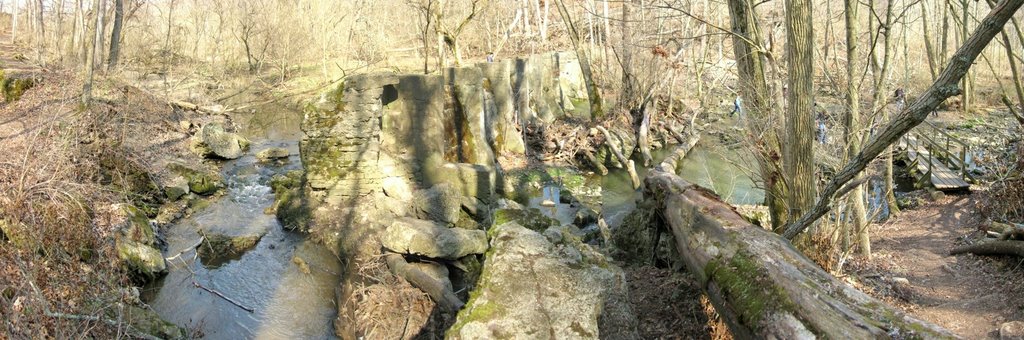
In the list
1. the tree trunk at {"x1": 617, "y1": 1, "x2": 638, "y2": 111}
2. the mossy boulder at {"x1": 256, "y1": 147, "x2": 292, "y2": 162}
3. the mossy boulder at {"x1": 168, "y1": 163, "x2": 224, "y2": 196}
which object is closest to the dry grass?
the mossy boulder at {"x1": 168, "y1": 163, "x2": 224, "y2": 196}

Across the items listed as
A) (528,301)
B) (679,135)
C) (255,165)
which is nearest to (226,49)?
(255,165)

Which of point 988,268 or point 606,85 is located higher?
point 606,85

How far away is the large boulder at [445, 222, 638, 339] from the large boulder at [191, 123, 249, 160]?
1143 cm

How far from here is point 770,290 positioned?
3922 millimetres

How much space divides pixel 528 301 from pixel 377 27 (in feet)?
82.7

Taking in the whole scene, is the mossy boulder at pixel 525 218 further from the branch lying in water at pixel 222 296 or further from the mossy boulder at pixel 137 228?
the mossy boulder at pixel 137 228

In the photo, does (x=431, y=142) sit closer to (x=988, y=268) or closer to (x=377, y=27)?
(x=988, y=268)

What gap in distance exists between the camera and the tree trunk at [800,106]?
5180 mm

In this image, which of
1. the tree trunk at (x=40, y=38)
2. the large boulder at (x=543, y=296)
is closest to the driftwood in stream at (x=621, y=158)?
the large boulder at (x=543, y=296)

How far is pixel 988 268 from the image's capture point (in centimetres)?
670

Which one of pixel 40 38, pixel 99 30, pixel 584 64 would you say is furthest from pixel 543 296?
pixel 40 38

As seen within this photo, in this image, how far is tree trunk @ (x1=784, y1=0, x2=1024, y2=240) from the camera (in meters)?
3.46

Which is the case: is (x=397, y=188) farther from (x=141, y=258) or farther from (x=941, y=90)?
(x=941, y=90)

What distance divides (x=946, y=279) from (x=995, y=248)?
71 centimetres
